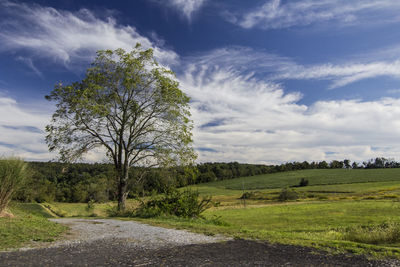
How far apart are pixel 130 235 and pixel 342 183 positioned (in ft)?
335

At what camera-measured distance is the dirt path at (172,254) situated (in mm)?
5281

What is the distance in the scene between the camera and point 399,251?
6059mm

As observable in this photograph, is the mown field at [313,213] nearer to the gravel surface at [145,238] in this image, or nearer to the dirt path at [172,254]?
the dirt path at [172,254]

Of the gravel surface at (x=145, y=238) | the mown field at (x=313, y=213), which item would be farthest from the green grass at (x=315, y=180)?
the gravel surface at (x=145, y=238)

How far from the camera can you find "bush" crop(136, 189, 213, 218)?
48.6 ft

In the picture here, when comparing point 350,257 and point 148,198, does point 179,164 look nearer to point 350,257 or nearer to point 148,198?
point 148,198

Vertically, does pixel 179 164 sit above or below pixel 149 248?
above

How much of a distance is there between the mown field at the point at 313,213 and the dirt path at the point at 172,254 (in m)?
0.83

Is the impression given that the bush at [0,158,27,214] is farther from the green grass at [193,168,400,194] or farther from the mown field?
the green grass at [193,168,400,194]

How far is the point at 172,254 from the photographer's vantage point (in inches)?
233

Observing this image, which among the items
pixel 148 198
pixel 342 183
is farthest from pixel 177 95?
pixel 342 183

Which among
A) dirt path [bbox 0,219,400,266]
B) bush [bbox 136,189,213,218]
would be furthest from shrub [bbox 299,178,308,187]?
dirt path [bbox 0,219,400,266]

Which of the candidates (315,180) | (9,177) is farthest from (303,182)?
(9,177)

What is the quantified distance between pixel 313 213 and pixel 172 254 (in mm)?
35459
